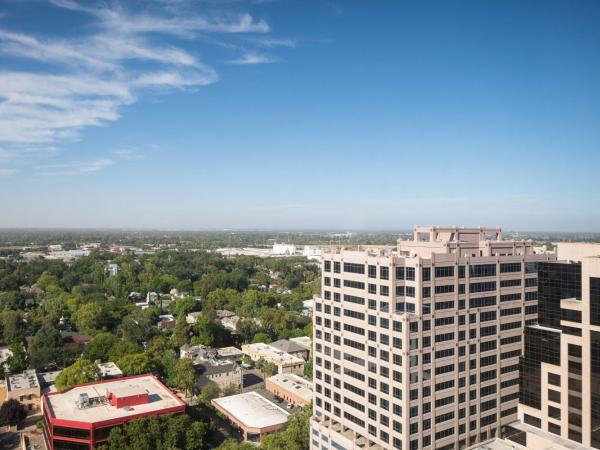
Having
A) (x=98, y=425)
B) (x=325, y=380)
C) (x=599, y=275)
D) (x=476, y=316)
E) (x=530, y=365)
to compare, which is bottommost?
(x=98, y=425)

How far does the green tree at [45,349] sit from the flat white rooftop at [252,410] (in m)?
31.2

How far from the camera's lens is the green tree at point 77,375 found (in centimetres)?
6066

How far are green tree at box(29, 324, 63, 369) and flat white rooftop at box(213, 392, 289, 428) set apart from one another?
31.2 metres

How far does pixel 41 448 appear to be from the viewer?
51.0m

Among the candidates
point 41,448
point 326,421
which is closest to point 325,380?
point 326,421

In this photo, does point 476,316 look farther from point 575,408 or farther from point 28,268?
point 28,268

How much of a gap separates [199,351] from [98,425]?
37300mm

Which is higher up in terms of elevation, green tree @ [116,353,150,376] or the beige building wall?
the beige building wall

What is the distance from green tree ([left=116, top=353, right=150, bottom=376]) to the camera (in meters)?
65.8

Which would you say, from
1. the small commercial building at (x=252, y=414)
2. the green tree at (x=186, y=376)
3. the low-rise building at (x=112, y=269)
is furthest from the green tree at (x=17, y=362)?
the low-rise building at (x=112, y=269)

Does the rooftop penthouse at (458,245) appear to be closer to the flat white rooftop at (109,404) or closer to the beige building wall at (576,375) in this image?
the beige building wall at (576,375)

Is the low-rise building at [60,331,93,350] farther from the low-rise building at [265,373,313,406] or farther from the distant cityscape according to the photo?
the low-rise building at [265,373,313,406]

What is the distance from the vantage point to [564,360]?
34.6 metres

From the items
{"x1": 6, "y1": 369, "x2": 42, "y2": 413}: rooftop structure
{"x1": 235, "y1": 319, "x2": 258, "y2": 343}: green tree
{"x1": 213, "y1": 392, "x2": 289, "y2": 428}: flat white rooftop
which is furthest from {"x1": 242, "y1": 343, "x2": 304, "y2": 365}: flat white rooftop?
{"x1": 6, "y1": 369, "x2": 42, "y2": 413}: rooftop structure
